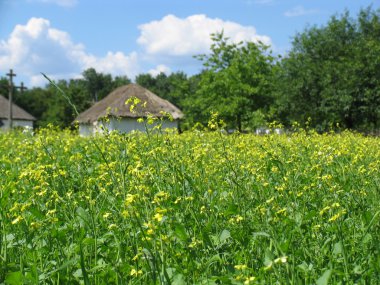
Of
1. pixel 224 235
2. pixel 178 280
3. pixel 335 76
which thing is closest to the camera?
pixel 178 280

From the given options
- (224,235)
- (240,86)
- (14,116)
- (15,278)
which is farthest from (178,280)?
(14,116)

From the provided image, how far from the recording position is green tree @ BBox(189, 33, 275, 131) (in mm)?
31625

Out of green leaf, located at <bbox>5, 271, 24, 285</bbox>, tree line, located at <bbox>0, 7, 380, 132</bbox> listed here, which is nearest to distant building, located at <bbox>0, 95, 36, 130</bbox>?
tree line, located at <bbox>0, 7, 380, 132</bbox>

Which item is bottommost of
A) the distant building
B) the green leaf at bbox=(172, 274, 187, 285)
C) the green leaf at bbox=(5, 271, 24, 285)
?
the green leaf at bbox=(5, 271, 24, 285)

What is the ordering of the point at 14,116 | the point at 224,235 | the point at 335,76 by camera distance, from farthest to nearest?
1. the point at 14,116
2. the point at 335,76
3. the point at 224,235

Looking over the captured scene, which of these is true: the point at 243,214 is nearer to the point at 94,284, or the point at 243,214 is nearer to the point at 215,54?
the point at 94,284

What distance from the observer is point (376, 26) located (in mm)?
31719

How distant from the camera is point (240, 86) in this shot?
31750 millimetres

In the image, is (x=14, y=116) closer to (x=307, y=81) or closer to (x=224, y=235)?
(x=307, y=81)

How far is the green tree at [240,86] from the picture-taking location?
31.6 metres

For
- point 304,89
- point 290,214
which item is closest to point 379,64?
point 304,89

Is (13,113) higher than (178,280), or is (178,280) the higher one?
(13,113)

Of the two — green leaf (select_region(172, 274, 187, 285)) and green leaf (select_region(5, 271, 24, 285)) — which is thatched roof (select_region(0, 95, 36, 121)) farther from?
green leaf (select_region(172, 274, 187, 285))

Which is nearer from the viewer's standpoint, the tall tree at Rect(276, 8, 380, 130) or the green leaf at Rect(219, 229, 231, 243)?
the green leaf at Rect(219, 229, 231, 243)
